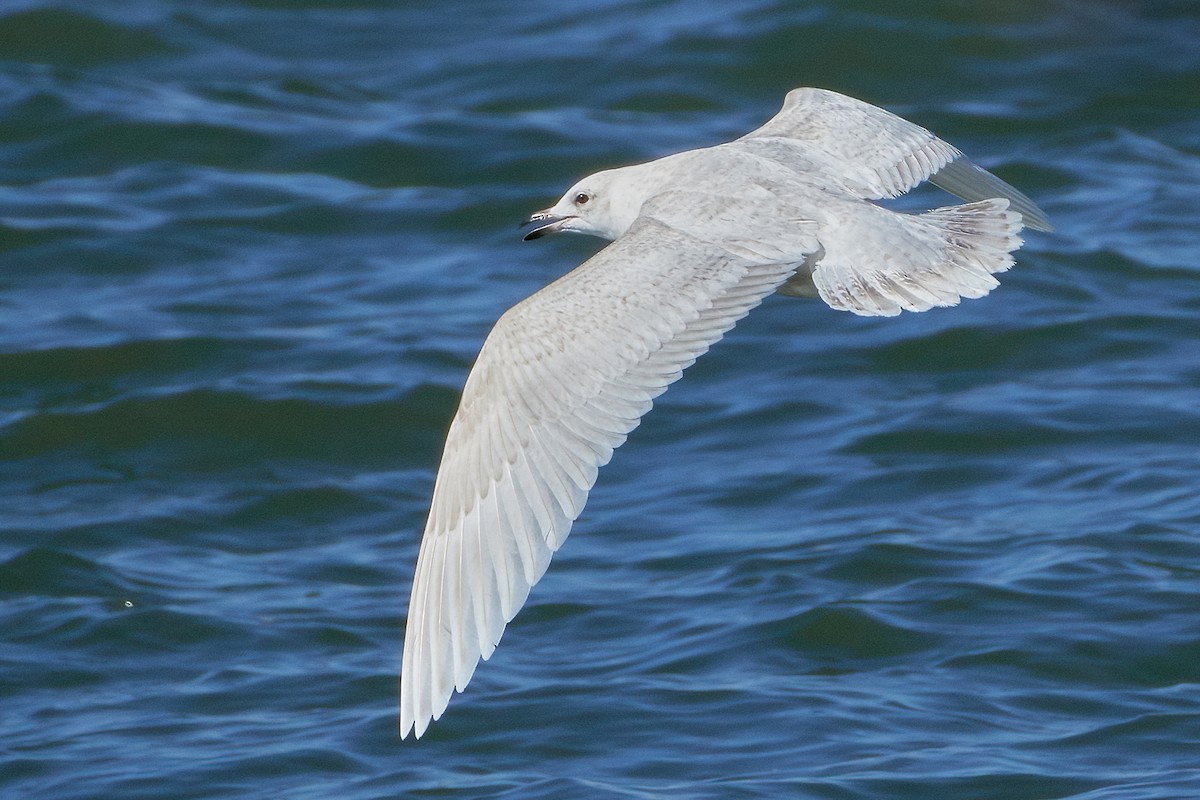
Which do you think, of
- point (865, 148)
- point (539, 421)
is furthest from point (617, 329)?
point (865, 148)

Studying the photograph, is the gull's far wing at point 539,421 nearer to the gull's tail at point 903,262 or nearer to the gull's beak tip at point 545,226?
the gull's tail at point 903,262

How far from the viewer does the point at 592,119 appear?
460 inches

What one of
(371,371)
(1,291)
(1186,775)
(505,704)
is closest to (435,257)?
(371,371)

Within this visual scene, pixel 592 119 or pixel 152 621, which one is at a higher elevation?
pixel 592 119

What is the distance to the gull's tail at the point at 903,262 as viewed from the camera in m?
5.18

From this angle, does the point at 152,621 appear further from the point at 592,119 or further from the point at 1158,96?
the point at 1158,96

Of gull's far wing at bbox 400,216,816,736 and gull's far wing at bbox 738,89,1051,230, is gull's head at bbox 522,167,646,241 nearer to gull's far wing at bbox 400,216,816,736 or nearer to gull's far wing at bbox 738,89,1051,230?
gull's far wing at bbox 738,89,1051,230

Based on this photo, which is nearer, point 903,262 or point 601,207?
point 903,262

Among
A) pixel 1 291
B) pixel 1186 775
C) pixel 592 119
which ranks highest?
pixel 592 119

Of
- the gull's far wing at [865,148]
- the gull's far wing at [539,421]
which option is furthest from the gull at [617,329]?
the gull's far wing at [865,148]

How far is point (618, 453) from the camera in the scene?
8.41 meters

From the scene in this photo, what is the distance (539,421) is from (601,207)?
1.26 m

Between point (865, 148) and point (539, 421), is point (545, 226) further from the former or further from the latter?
point (539, 421)

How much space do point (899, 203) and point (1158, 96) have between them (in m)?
2.32
